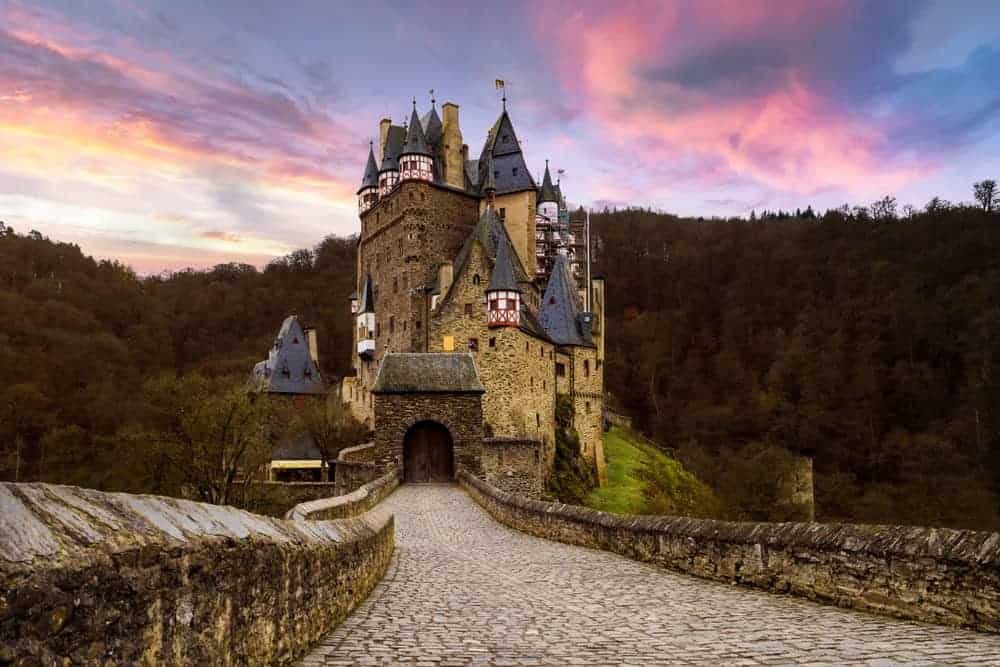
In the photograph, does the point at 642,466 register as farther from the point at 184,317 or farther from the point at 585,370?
the point at 184,317

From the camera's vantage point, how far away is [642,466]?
52.2 meters

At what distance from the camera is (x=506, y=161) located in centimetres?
5594

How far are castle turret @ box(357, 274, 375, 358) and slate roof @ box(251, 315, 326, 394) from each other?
5239mm

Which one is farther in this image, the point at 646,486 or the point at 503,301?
the point at 646,486

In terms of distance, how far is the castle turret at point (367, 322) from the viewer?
180ft

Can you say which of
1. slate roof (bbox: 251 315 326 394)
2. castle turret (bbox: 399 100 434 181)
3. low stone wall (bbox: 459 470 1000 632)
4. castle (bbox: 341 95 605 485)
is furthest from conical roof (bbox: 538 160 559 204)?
low stone wall (bbox: 459 470 1000 632)

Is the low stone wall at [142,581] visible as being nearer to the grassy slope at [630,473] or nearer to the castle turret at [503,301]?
the grassy slope at [630,473]

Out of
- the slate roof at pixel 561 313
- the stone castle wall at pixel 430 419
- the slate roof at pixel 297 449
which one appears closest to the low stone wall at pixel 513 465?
the stone castle wall at pixel 430 419

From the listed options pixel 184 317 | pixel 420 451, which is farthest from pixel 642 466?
pixel 184 317

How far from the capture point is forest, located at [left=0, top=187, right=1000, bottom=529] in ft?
141

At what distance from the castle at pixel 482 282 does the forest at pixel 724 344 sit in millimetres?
11097

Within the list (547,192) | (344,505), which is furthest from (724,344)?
(344,505)

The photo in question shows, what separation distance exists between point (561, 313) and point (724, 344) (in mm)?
45318

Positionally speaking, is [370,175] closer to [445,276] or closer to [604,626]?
[445,276]
